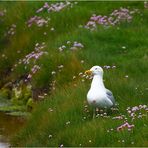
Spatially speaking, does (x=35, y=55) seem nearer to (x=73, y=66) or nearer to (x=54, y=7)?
(x=73, y=66)

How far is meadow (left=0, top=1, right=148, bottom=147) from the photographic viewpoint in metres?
12.9

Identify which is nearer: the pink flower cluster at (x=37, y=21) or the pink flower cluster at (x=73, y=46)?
the pink flower cluster at (x=73, y=46)

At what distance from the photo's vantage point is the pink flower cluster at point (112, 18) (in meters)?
19.3

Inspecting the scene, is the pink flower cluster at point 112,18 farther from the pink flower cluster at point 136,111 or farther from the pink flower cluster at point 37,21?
the pink flower cluster at point 136,111

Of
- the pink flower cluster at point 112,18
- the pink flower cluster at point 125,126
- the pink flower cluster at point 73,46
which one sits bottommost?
the pink flower cluster at point 125,126

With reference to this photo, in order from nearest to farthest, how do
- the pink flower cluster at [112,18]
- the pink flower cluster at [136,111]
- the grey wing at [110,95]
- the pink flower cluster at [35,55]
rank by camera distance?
the pink flower cluster at [136,111], the grey wing at [110,95], the pink flower cluster at [35,55], the pink flower cluster at [112,18]

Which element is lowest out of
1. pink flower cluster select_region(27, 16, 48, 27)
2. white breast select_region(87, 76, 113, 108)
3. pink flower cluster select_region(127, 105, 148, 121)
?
pink flower cluster select_region(127, 105, 148, 121)

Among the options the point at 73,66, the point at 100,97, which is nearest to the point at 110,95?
the point at 100,97

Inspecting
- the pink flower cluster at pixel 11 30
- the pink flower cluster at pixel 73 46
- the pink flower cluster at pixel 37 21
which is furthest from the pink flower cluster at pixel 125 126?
the pink flower cluster at pixel 11 30

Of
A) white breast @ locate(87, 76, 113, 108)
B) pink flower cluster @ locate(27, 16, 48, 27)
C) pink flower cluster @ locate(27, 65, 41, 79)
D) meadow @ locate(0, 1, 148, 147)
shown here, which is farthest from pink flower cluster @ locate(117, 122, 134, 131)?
pink flower cluster @ locate(27, 16, 48, 27)

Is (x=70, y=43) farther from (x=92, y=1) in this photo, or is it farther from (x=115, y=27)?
(x=92, y=1)

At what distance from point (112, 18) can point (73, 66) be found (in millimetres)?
2984

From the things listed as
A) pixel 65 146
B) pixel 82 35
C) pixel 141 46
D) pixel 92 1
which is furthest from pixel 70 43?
pixel 65 146

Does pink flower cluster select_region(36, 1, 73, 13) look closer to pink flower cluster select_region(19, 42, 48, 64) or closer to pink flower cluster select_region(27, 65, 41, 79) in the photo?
pink flower cluster select_region(19, 42, 48, 64)
